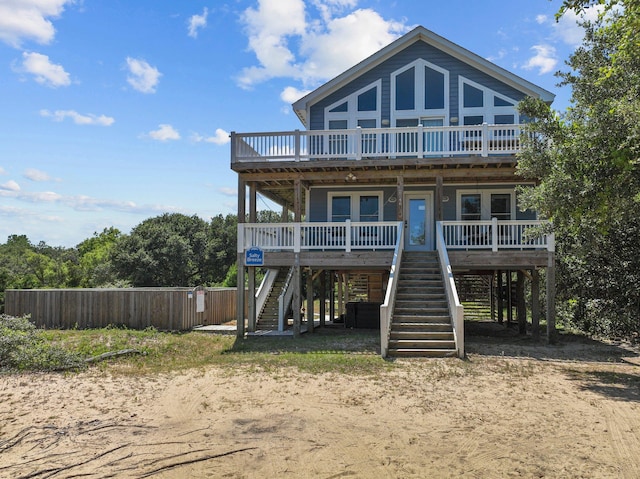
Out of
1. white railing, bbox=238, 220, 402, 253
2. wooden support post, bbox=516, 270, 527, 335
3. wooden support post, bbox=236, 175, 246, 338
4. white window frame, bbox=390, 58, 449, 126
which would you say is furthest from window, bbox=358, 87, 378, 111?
wooden support post, bbox=516, 270, 527, 335

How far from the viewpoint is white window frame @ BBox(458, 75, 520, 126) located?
17.6 m

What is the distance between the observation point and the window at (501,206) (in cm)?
1762

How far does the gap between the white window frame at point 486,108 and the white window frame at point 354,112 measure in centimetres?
269

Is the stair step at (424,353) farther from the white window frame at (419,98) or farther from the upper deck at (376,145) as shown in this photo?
the white window frame at (419,98)

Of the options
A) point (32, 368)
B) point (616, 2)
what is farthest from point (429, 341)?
point (32, 368)

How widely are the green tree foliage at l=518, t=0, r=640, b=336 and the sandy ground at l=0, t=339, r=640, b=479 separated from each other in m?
3.12

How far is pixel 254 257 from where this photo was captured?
613 inches

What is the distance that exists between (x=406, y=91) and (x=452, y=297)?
8697mm

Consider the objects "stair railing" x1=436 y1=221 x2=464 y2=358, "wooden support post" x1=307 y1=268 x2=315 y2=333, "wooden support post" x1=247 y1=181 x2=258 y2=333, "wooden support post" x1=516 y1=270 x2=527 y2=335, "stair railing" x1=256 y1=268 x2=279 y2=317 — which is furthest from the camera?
"stair railing" x1=256 y1=268 x2=279 y2=317

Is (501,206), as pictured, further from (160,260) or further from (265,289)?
(160,260)

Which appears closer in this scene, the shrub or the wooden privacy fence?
the shrub

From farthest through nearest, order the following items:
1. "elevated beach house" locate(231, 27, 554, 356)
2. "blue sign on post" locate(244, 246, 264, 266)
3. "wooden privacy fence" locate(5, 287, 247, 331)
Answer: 1. "wooden privacy fence" locate(5, 287, 247, 331)
2. "blue sign on post" locate(244, 246, 264, 266)
3. "elevated beach house" locate(231, 27, 554, 356)

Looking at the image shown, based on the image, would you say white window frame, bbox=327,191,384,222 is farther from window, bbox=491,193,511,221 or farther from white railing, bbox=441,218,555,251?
window, bbox=491,193,511,221

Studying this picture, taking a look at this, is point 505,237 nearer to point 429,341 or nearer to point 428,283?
point 428,283
